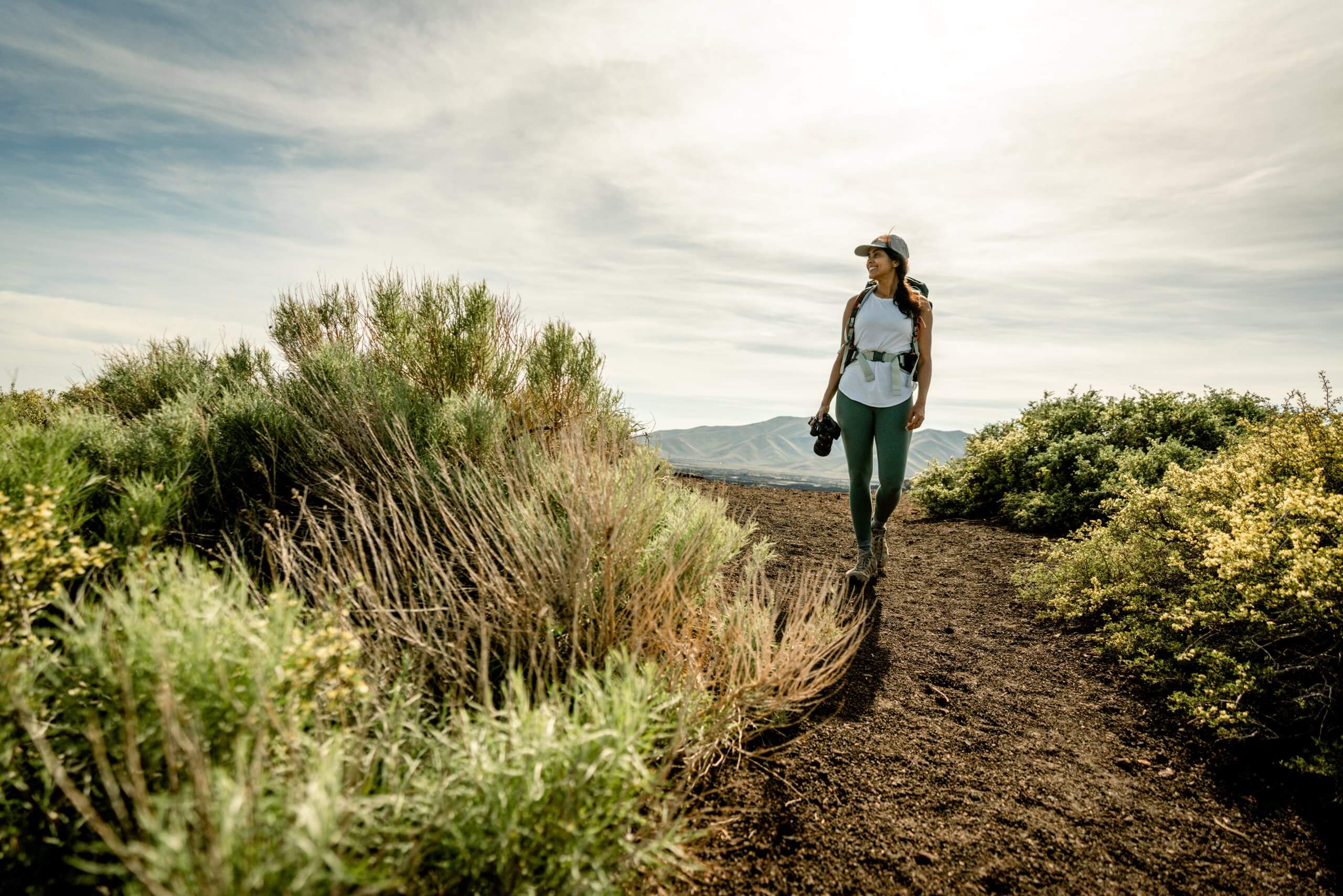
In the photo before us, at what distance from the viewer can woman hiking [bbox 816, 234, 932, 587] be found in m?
4.09

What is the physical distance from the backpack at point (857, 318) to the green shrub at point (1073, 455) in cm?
337

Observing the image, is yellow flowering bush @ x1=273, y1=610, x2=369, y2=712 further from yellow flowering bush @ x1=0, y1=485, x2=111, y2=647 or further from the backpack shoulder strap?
the backpack shoulder strap

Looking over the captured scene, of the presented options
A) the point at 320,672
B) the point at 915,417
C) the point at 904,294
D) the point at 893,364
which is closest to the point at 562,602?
the point at 320,672

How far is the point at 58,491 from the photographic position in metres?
2.14

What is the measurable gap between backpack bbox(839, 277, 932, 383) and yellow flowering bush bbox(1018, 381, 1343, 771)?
5.74 ft

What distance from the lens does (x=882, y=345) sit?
4125mm

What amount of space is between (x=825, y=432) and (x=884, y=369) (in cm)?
67

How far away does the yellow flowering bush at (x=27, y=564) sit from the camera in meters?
1.83

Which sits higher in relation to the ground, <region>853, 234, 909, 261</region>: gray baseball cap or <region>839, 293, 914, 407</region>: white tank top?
<region>853, 234, 909, 261</region>: gray baseball cap

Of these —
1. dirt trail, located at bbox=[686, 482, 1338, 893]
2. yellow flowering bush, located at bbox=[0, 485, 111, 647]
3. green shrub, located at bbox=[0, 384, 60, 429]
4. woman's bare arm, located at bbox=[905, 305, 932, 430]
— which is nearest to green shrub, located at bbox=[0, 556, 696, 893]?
yellow flowering bush, located at bbox=[0, 485, 111, 647]

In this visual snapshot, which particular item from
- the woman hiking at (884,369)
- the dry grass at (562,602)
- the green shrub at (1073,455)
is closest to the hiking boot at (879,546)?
the woman hiking at (884,369)

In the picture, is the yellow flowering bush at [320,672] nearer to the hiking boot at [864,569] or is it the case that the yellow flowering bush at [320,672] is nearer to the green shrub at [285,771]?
the green shrub at [285,771]

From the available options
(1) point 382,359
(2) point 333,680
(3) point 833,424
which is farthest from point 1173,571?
(1) point 382,359

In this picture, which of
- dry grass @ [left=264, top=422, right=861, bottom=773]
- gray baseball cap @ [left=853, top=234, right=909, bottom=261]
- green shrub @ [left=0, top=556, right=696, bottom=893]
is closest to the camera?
green shrub @ [left=0, top=556, right=696, bottom=893]
